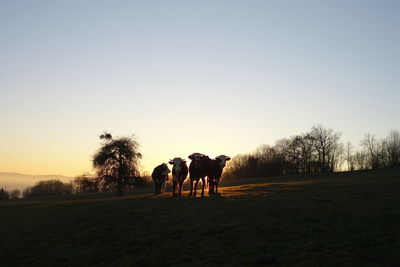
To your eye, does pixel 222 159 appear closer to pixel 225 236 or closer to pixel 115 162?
pixel 225 236

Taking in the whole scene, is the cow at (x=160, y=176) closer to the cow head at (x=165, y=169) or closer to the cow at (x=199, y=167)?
the cow head at (x=165, y=169)

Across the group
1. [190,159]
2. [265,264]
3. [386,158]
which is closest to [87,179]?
[190,159]

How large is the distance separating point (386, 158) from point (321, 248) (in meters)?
126

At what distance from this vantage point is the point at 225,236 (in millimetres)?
13398

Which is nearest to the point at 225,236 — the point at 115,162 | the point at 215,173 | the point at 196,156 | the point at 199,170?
the point at 199,170

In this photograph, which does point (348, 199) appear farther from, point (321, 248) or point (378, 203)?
point (321, 248)

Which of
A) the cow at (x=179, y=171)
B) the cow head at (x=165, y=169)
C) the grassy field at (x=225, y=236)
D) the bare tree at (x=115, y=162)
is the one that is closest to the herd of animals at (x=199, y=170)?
the cow at (x=179, y=171)

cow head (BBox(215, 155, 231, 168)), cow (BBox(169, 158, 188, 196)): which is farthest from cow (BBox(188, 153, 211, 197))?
cow head (BBox(215, 155, 231, 168))

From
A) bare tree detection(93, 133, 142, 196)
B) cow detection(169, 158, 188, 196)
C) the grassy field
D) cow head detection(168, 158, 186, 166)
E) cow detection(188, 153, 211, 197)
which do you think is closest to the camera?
the grassy field

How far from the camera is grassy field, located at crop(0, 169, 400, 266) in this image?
1061cm

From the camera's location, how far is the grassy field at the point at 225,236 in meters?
10.6

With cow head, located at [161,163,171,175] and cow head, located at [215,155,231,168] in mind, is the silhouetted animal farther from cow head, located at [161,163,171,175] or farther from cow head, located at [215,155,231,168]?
cow head, located at [161,163,171,175]

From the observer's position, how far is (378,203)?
18.0 meters

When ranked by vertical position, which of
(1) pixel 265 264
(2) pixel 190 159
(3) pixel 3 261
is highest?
(2) pixel 190 159
